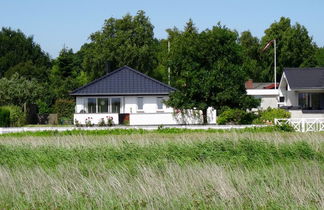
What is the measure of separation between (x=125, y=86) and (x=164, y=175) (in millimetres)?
29524

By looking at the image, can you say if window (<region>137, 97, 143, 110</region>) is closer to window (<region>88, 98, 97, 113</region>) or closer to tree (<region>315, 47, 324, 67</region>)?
window (<region>88, 98, 97, 113</region>)

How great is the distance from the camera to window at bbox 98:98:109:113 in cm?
4112

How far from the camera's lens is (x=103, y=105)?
135 ft

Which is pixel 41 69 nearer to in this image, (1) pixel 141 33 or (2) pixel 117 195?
(1) pixel 141 33

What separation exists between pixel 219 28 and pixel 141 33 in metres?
33.3

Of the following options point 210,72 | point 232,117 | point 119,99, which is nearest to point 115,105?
point 119,99

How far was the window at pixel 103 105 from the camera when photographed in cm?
4112

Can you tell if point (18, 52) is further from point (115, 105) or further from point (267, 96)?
point (115, 105)

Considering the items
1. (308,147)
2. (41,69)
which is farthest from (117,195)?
(41,69)

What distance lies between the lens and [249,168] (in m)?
14.3

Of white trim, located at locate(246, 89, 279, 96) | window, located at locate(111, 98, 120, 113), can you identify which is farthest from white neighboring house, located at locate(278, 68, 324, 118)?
window, located at locate(111, 98, 120, 113)

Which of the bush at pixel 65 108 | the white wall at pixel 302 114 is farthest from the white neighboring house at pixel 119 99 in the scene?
the white wall at pixel 302 114

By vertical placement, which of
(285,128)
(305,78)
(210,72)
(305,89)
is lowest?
(285,128)

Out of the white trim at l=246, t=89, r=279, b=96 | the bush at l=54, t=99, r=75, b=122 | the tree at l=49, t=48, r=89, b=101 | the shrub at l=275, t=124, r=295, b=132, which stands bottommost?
the shrub at l=275, t=124, r=295, b=132
